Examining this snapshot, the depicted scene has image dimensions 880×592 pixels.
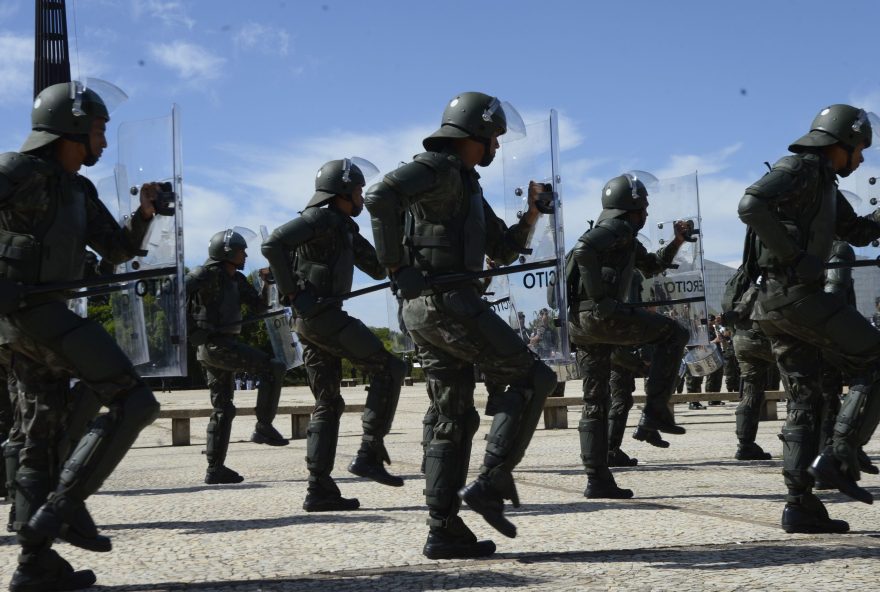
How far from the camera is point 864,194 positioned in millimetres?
8164

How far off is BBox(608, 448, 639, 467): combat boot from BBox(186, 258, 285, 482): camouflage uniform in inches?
106

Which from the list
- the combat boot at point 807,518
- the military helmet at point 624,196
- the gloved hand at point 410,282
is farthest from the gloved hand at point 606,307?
the gloved hand at point 410,282

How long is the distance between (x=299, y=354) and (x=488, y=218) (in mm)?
6855

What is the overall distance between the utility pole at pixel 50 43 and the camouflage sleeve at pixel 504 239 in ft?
163

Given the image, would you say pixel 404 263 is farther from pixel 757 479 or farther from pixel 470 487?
pixel 757 479

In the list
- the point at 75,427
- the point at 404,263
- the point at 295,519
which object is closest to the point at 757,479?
the point at 295,519

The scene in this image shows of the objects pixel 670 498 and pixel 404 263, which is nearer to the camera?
pixel 404 263

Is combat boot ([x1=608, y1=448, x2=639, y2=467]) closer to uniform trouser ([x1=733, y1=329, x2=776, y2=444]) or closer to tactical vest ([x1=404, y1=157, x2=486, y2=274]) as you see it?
uniform trouser ([x1=733, y1=329, x2=776, y2=444])

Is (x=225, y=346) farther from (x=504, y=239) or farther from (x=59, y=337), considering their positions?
(x=59, y=337)

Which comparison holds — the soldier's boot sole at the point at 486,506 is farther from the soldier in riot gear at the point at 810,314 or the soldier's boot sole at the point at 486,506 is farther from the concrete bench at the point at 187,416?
the concrete bench at the point at 187,416

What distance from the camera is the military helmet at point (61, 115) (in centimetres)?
454

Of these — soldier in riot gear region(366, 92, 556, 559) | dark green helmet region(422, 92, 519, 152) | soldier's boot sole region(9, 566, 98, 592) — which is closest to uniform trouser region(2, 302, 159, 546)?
soldier's boot sole region(9, 566, 98, 592)

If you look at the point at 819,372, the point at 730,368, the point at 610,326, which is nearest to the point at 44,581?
the point at 819,372

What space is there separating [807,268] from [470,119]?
1599 mm
